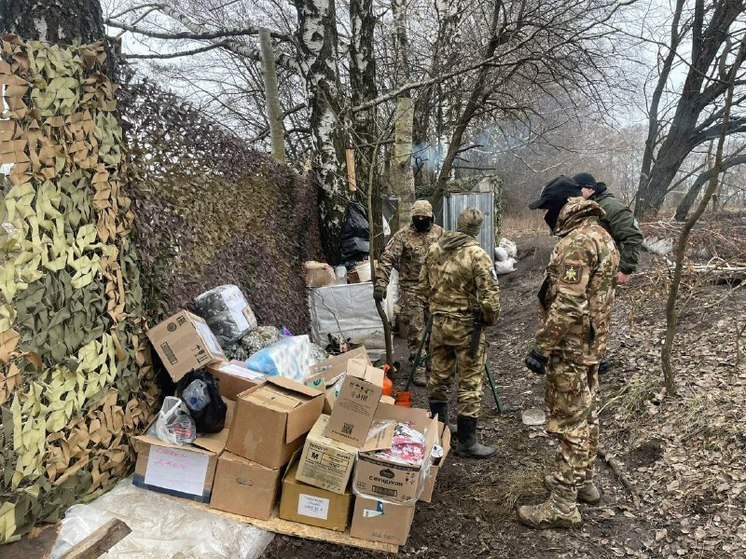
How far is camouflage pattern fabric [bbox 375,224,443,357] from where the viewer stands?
6043 millimetres

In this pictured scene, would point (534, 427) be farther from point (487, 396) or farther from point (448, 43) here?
point (448, 43)

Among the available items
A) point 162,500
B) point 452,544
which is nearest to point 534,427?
point 452,544

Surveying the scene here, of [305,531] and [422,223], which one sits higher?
[422,223]

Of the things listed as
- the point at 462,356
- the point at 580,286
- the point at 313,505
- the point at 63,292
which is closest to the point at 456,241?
the point at 462,356

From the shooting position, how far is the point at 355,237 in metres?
7.32

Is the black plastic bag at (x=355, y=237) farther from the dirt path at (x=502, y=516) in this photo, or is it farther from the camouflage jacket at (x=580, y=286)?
the camouflage jacket at (x=580, y=286)

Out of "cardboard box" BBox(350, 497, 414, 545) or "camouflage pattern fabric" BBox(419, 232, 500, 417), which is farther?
"camouflage pattern fabric" BBox(419, 232, 500, 417)

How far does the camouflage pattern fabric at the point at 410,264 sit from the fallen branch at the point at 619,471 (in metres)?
2.56

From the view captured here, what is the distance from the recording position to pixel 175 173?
4113 mm

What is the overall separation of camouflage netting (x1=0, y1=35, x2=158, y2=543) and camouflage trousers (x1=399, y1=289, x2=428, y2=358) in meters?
3.58

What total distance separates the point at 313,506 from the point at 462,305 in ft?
6.39

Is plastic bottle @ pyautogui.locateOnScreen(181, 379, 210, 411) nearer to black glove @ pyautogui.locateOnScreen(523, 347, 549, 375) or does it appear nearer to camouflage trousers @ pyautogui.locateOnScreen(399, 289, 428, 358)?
black glove @ pyautogui.locateOnScreen(523, 347, 549, 375)

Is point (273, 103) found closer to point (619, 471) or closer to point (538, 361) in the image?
point (538, 361)

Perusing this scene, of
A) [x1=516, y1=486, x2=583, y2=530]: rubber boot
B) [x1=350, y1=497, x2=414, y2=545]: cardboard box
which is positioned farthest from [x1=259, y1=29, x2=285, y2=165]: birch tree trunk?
[x1=516, y1=486, x2=583, y2=530]: rubber boot
